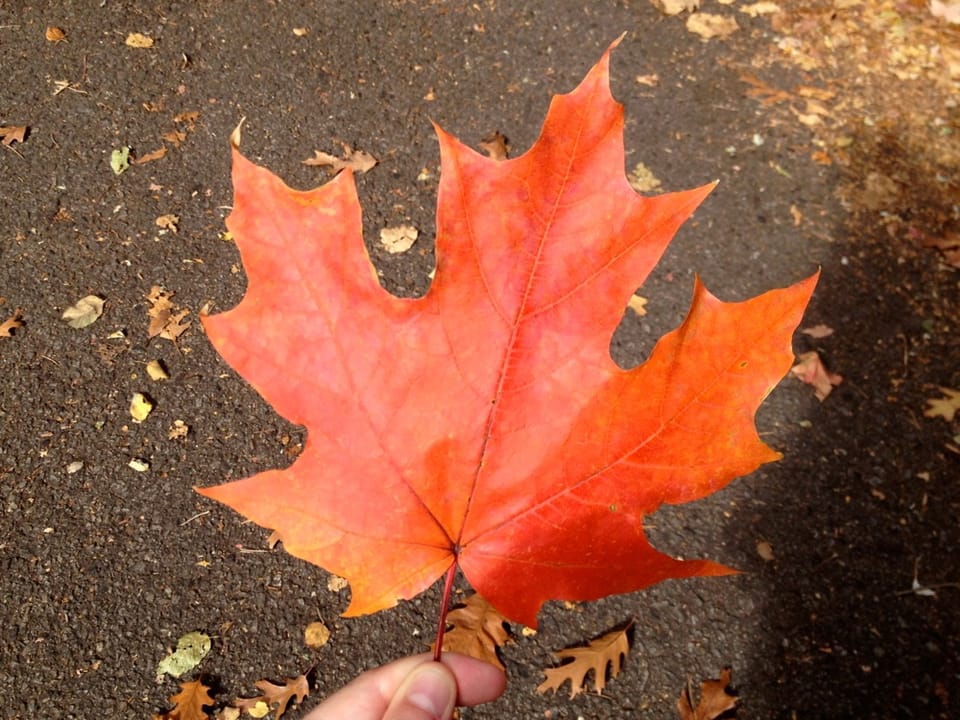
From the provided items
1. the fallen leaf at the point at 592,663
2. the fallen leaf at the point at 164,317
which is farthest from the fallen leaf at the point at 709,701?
the fallen leaf at the point at 164,317

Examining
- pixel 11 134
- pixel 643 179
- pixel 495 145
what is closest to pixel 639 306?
pixel 643 179

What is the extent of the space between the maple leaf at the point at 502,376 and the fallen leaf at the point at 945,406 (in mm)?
2476

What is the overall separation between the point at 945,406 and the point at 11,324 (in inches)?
147

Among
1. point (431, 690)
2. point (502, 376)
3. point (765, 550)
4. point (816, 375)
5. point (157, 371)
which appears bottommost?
point (765, 550)

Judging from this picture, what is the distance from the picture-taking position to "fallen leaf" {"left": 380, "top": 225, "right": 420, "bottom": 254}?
10.2 feet

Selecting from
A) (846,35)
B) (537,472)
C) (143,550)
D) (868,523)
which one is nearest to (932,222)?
(846,35)

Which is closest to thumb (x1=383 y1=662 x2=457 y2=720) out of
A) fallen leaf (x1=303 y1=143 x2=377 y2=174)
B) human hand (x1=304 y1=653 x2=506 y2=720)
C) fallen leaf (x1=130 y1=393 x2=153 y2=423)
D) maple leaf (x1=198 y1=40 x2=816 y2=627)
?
human hand (x1=304 y1=653 x2=506 y2=720)

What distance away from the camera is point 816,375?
115 inches

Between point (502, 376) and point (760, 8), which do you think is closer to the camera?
point (502, 376)

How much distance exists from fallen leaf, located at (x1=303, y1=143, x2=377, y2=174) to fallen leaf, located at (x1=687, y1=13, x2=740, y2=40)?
1931 millimetres

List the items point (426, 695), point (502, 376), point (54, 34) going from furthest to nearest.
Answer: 1. point (54, 34)
2. point (426, 695)
3. point (502, 376)

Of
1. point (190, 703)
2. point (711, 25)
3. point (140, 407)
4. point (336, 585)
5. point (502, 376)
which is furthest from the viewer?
point (711, 25)

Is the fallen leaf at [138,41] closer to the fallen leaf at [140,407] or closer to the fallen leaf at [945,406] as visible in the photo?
the fallen leaf at [140,407]

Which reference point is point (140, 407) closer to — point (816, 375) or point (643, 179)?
point (643, 179)
